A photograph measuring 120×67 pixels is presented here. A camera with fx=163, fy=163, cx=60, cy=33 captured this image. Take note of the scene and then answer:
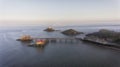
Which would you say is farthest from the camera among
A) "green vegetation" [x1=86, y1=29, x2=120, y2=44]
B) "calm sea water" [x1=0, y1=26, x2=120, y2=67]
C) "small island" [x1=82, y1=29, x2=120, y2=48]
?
"green vegetation" [x1=86, y1=29, x2=120, y2=44]

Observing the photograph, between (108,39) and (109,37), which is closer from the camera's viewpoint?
(108,39)

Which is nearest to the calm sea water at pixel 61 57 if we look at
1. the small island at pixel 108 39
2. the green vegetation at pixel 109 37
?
the small island at pixel 108 39

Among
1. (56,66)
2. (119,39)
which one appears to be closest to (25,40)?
(119,39)

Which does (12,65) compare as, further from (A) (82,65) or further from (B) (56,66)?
(A) (82,65)

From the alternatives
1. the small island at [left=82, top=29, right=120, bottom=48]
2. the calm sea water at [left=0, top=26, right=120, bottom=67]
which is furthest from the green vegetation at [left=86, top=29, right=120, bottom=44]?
the calm sea water at [left=0, top=26, right=120, bottom=67]

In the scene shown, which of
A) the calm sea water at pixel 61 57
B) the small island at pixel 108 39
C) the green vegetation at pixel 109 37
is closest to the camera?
the calm sea water at pixel 61 57

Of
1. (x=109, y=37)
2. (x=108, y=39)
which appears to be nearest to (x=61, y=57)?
(x=108, y=39)

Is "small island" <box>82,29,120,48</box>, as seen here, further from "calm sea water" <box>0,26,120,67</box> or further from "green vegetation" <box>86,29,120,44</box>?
"calm sea water" <box>0,26,120,67</box>

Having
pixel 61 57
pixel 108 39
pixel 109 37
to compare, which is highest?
pixel 109 37

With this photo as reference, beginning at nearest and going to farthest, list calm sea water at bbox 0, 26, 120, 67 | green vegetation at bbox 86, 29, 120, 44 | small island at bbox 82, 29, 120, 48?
calm sea water at bbox 0, 26, 120, 67 < small island at bbox 82, 29, 120, 48 < green vegetation at bbox 86, 29, 120, 44

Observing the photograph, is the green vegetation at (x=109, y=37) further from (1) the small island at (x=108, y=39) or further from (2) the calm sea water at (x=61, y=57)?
(2) the calm sea water at (x=61, y=57)

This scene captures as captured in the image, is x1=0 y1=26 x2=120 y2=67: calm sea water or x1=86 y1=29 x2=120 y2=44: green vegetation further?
x1=86 y1=29 x2=120 y2=44: green vegetation

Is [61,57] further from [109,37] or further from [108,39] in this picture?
[109,37]
